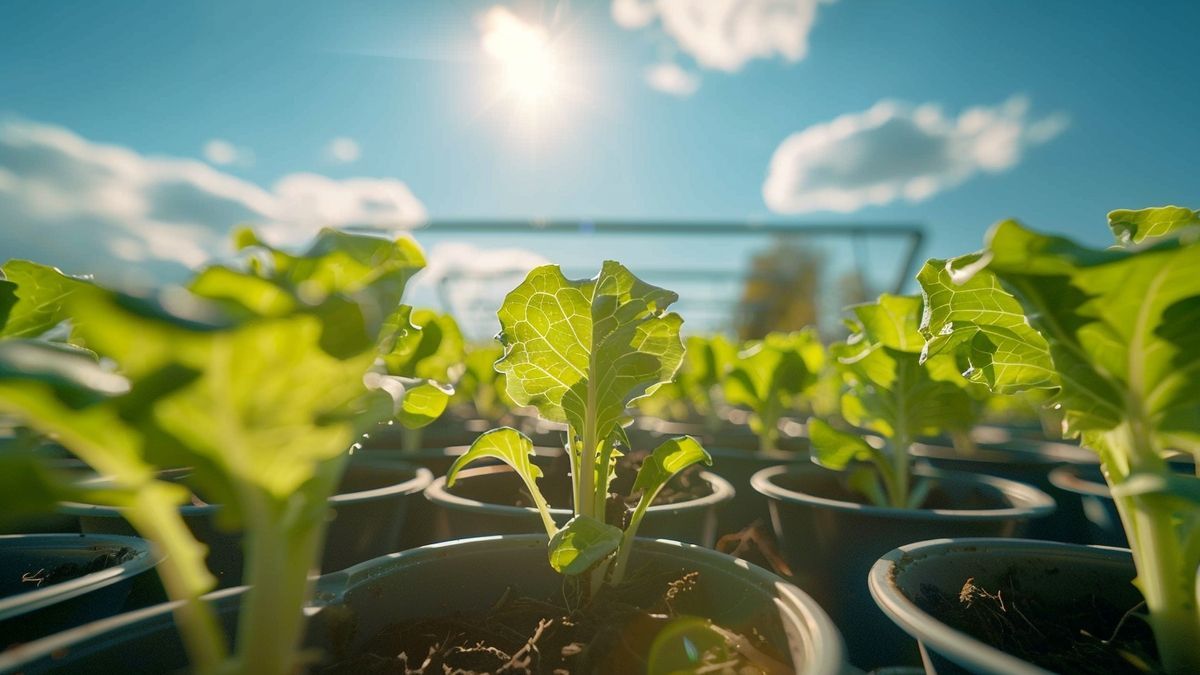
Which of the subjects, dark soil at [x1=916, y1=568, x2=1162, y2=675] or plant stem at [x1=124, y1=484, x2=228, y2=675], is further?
dark soil at [x1=916, y1=568, x2=1162, y2=675]

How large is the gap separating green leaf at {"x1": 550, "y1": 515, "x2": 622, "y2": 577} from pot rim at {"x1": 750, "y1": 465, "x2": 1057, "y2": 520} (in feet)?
1.89

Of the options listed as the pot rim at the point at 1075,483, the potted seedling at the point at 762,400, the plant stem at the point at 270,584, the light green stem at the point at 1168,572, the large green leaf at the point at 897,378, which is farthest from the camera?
the potted seedling at the point at 762,400

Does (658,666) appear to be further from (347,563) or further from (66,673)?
(347,563)

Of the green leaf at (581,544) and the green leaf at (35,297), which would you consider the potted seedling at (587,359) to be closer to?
the green leaf at (581,544)

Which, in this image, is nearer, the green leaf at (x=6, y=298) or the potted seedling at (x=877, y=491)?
the green leaf at (x=6, y=298)

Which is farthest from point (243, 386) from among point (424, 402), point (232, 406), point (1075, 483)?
point (1075, 483)

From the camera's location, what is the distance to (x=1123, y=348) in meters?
0.60

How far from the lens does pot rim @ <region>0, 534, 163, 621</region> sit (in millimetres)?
591

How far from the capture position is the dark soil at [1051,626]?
67cm

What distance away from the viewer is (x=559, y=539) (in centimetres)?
74

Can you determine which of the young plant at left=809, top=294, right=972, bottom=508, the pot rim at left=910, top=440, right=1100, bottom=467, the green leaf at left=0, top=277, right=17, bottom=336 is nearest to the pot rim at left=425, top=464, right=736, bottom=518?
the young plant at left=809, top=294, right=972, bottom=508

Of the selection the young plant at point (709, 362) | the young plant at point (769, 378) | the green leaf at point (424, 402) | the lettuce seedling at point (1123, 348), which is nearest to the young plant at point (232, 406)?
the green leaf at point (424, 402)

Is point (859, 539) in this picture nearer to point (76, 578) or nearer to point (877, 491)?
point (877, 491)

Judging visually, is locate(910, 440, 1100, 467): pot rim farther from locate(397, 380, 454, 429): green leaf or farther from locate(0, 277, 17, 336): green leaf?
locate(0, 277, 17, 336): green leaf
